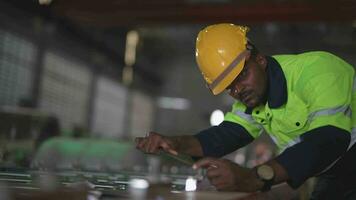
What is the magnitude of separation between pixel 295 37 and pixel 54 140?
572 centimetres

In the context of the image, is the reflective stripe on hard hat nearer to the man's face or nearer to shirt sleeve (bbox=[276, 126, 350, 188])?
the man's face

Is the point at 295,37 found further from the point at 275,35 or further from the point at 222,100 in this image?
the point at 222,100

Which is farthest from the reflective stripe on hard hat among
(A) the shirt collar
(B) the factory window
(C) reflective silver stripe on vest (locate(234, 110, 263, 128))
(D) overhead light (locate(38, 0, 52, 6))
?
(B) the factory window

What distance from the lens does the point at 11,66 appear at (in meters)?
7.10

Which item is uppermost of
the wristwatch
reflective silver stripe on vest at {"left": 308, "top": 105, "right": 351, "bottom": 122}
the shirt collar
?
the shirt collar

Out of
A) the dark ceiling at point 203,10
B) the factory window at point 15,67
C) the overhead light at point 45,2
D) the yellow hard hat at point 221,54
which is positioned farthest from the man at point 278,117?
the factory window at point 15,67

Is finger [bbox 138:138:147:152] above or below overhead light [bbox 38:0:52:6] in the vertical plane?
below

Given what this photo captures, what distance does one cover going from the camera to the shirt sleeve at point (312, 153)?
1996 mm

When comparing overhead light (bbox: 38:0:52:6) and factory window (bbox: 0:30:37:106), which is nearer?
overhead light (bbox: 38:0:52:6)

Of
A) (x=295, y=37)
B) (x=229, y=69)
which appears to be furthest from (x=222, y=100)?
(x=229, y=69)

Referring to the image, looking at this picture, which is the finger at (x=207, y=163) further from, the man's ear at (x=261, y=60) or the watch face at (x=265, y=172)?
the man's ear at (x=261, y=60)

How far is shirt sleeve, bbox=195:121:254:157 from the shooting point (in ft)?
8.52

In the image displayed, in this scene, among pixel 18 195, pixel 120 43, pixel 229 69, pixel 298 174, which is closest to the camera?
pixel 18 195

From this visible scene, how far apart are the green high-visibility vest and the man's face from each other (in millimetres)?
96
